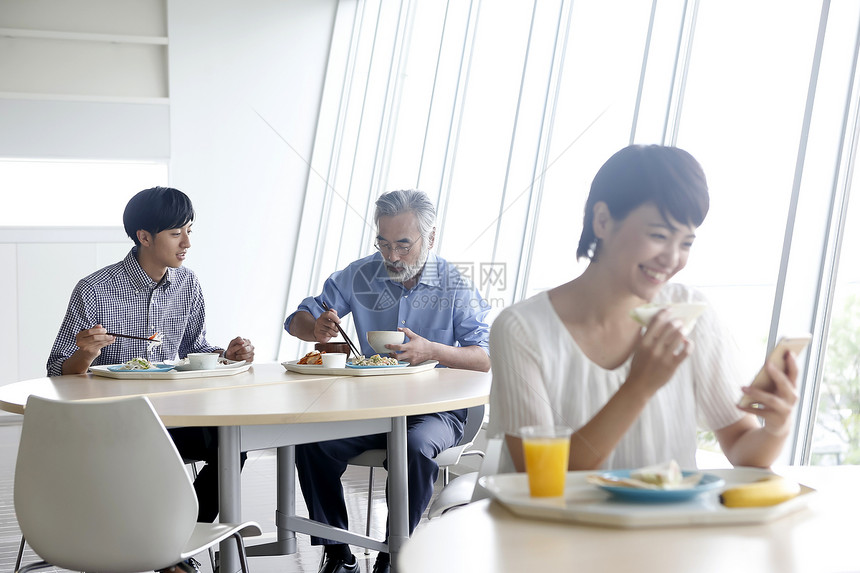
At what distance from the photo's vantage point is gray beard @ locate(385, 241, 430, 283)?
99.0 inches

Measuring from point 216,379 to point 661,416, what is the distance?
1435mm

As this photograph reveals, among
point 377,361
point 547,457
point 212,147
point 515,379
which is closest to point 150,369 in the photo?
point 377,361

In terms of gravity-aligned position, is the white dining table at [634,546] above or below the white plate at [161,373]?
above

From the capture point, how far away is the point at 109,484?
4.56ft

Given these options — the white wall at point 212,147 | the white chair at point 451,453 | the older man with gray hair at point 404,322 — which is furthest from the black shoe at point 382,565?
the white wall at point 212,147

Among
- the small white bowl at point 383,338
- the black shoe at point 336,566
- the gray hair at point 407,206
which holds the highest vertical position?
the gray hair at point 407,206

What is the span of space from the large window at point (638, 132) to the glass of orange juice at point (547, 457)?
38 centimetres

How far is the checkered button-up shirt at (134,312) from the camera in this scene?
2.40 metres

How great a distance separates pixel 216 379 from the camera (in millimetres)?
2191

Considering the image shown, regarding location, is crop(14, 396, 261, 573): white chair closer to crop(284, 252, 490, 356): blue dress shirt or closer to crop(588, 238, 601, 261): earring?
crop(588, 238, 601, 261): earring

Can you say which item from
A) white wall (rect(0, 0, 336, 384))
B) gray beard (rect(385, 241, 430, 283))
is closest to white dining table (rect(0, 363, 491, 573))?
gray beard (rect(385, 241, 430, 283))

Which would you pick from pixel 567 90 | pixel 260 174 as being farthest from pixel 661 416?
pixel 260 174

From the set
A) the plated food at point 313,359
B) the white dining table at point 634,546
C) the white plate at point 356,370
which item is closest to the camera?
the white dining table at point 634,546

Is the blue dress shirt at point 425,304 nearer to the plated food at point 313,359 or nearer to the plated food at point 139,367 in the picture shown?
the plated food at point 313,359
